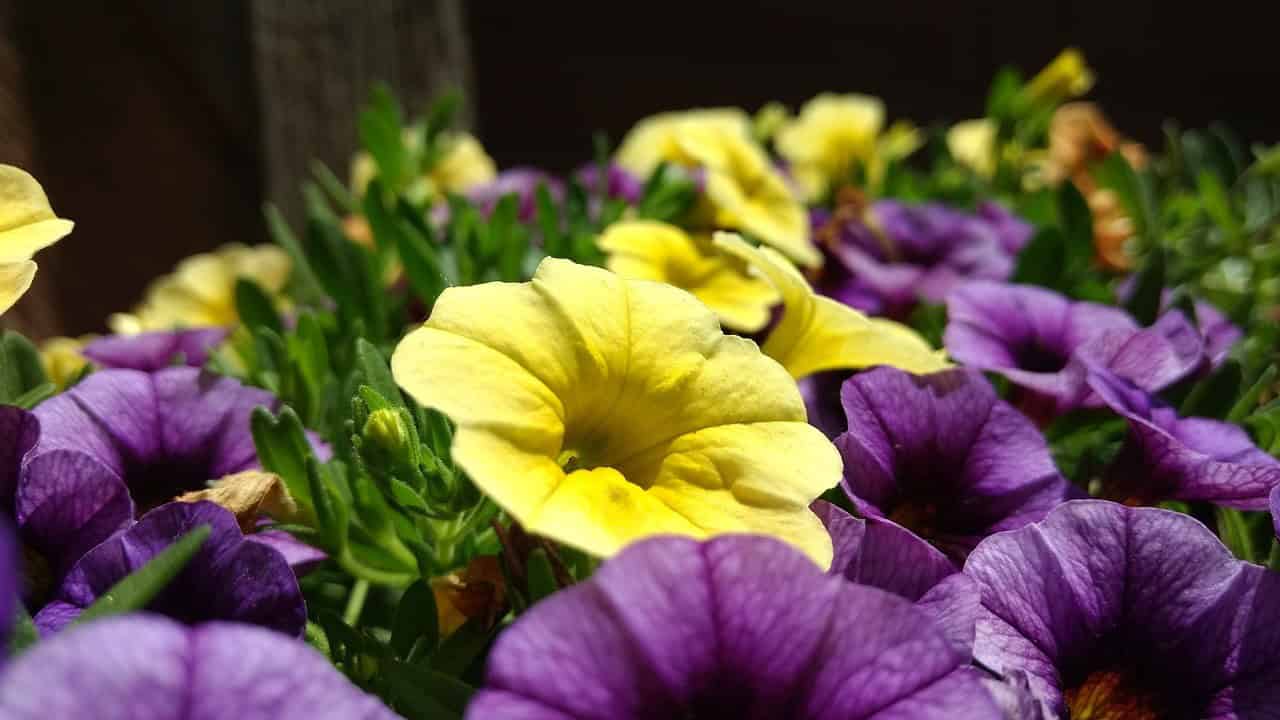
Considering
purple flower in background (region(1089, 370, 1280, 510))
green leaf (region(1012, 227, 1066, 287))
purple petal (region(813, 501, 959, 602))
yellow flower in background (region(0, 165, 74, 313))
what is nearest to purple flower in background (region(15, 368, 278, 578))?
yellow flower in background (region(0, 165, 74, 313))

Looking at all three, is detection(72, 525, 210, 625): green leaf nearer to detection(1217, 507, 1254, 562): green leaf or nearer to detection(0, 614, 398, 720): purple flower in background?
detection(0, 614, 398, 720): purple flower in background

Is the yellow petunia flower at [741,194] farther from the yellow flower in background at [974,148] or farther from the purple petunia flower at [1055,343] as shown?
the yellow flower in background at [974,148]

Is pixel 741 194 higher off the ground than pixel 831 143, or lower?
higher

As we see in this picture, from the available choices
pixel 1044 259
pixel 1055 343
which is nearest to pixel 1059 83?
pixel 1044 259

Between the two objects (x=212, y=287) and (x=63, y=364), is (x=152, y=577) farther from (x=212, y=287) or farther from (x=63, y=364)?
(x=212, y=287)

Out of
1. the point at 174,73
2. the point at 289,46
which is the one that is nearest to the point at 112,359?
the point at 289,46

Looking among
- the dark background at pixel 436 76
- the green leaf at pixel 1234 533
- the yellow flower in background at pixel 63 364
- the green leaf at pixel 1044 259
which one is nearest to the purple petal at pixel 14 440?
the yellow flower in background at pixel 63 364
